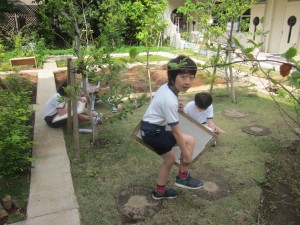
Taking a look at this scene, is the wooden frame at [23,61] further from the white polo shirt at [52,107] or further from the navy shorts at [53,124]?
the navy shorts at [53,124]

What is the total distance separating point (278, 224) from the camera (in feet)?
8.36

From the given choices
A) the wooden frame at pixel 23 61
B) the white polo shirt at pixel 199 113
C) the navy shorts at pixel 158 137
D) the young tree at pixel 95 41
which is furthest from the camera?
the wooden frame at pixel 23 61

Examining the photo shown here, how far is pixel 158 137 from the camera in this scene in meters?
2.46

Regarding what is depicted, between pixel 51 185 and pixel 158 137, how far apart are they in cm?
131

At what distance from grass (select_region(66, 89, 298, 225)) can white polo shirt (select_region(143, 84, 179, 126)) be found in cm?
86

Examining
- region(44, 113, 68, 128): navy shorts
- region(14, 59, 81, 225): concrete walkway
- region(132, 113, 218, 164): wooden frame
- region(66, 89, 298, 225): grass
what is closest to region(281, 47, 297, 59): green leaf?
region(132, 113, 218, 164): wooden frame

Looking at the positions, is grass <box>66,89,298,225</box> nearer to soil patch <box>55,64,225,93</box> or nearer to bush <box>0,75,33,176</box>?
bush <box>0,75,33,176</box>

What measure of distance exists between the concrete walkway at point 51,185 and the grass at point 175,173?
0.10 meters

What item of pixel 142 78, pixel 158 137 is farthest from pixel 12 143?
pixel 142 78

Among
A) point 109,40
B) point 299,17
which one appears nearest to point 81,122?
point 109,40

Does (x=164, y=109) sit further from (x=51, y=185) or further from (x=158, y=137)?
(x=51, y=185)

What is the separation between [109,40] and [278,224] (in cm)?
282

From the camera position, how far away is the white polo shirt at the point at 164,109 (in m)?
2.28

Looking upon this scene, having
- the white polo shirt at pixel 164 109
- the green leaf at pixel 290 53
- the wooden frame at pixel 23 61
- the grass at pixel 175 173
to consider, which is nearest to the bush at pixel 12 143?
the grass at pixel 175 173
